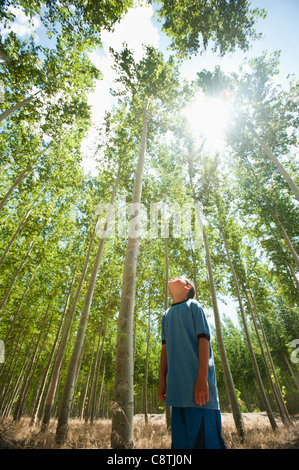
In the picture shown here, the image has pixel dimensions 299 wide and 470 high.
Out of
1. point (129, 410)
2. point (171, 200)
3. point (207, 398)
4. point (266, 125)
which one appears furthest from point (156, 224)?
point (207, 398)

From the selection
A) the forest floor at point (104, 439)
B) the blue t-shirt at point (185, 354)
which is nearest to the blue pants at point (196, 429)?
the blue t-shirt at point (185, 354)

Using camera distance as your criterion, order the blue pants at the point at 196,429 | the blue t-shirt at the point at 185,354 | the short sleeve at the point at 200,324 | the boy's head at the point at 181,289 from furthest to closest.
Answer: the boy's head at the point at 181,289 → the short sleeve at the point at 200,324 → the blue t-shirt at the point at 185,354 → the blue pants at the point at 196,429

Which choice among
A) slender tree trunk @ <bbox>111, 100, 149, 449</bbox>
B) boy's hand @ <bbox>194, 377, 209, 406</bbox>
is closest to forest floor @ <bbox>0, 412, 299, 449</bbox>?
slender tree trunk @ <bbox>111, 100, 149, 449</bbox>

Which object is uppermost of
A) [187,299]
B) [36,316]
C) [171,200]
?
[171,200]

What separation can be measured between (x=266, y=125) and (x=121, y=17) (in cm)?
897

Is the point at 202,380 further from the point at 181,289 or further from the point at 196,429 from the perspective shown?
the point at 181,289

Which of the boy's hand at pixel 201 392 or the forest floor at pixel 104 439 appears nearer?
the boy's hand at pixel 201 392

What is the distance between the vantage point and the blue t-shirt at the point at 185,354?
197 cm

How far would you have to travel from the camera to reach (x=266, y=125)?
1156cm

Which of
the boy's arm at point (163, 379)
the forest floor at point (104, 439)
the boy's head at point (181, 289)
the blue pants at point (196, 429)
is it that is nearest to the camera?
the blue pants at point (196, 429)

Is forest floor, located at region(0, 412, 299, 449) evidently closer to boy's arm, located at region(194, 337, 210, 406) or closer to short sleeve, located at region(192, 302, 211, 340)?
boy's arm, located at region(194, 337, 210, 406)

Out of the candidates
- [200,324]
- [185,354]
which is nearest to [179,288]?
[200,324]

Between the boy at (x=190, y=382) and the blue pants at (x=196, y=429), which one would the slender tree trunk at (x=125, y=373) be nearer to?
the boy at (x=190, y=382)

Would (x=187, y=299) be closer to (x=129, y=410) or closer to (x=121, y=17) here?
(x=129, y=410)
